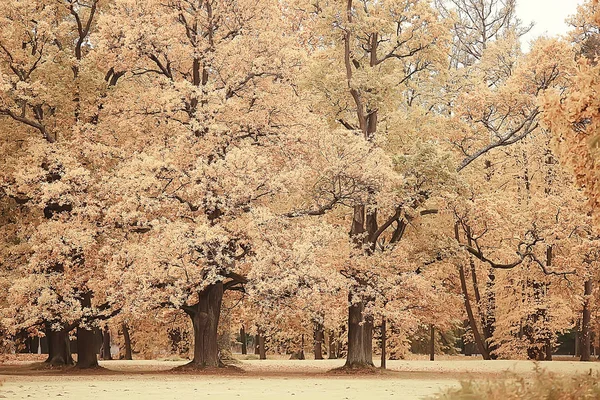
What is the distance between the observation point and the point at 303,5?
112 ft

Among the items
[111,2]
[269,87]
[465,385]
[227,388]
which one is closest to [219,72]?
[269,87]

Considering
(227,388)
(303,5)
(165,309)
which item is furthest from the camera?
(303,5)

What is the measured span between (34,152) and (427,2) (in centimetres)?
1522

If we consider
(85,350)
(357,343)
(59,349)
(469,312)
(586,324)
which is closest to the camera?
(357,343)

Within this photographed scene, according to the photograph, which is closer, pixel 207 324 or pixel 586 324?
pixel 207 324

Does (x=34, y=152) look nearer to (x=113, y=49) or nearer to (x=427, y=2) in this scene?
(x=113, y=49)

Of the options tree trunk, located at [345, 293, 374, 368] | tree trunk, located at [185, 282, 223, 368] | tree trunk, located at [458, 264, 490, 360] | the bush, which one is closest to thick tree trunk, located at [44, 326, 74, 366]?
tree trunk, located at [185, 282, 223, 368]

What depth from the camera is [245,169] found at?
87.6 feet

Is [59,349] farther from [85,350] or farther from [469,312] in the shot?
[469,312]

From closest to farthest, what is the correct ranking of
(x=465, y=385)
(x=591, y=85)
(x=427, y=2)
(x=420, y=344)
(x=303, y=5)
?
1. (x=465, y=385)
2. (x=591, y=85)
3. (x=427, y=2)
4. (x=303, y=5)
5. (x=420, y=344)

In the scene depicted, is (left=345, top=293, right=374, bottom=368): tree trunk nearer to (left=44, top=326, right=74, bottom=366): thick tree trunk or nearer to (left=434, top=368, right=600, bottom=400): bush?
(left=44, top=326, right=74, bottom=366): thick tree trunk

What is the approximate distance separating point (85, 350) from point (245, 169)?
10408 mm

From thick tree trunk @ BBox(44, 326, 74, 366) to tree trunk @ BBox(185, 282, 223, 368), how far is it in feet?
23.2

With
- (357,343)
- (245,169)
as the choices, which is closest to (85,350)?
(357,343)
